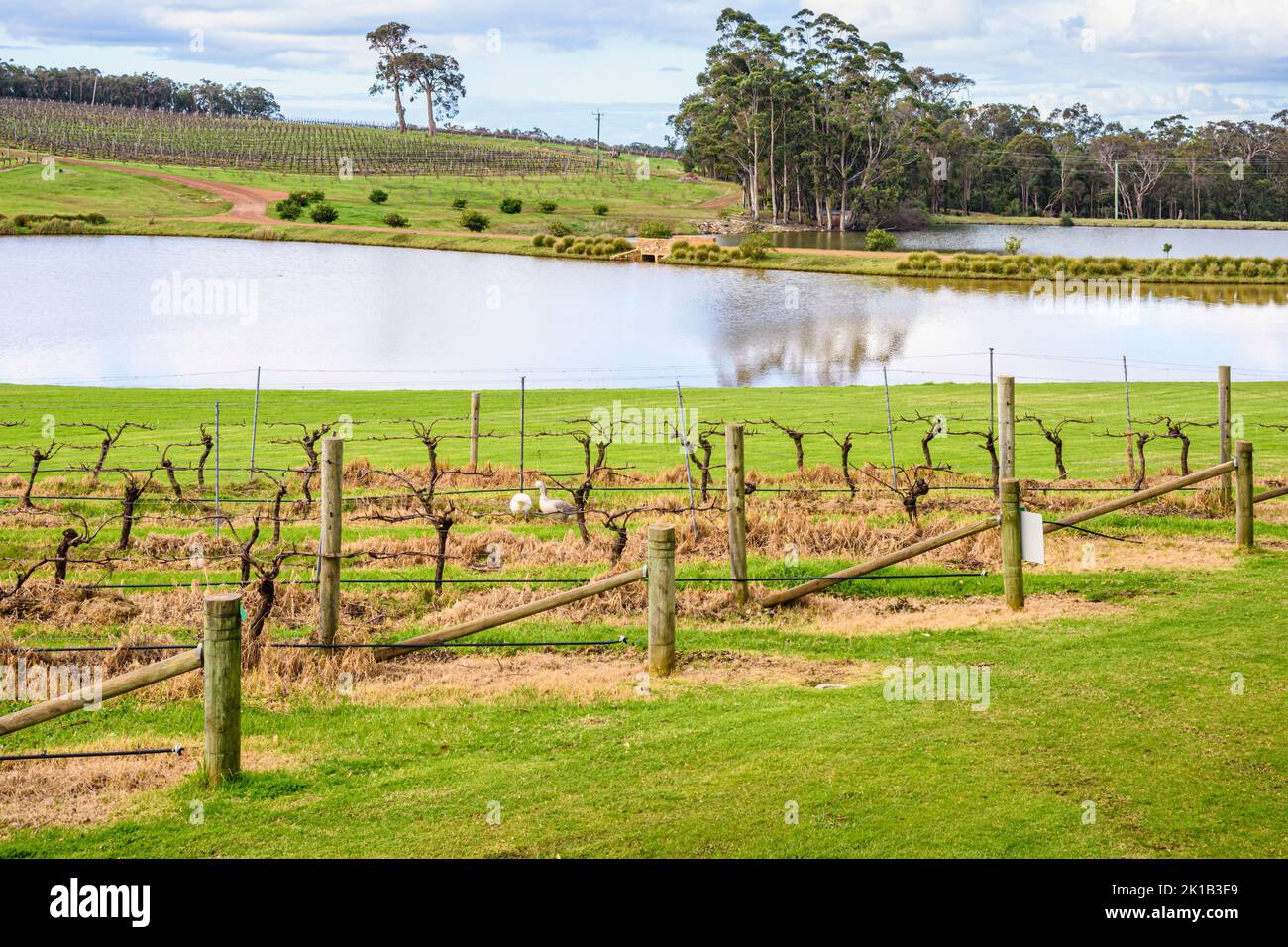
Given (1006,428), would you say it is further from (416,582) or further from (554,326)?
(554,326)

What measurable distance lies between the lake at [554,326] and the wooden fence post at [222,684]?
84.1 feet

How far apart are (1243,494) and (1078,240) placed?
89.8 metres

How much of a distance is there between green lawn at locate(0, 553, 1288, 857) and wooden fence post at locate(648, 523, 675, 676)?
35cm

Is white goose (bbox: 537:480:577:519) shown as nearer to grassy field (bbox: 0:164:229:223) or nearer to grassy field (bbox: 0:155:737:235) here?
grassy field (bbox: 0:155:737:235)

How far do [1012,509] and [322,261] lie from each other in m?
62.7

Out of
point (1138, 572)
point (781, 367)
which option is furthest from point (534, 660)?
point (781, 367)

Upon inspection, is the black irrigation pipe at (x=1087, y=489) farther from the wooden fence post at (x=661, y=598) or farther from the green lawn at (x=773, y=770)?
the wooden fence post at (x=661, y=598)

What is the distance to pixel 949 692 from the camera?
9703 millimetres

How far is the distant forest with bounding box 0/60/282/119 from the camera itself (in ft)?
564

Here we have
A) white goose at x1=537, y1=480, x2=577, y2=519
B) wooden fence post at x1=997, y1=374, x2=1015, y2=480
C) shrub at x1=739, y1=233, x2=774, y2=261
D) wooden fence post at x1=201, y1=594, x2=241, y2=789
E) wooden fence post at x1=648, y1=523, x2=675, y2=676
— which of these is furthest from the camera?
shrub at x1=739, y1=233, x2=774, y2=261

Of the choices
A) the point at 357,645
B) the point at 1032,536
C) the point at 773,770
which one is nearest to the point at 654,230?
the point at 1032,536

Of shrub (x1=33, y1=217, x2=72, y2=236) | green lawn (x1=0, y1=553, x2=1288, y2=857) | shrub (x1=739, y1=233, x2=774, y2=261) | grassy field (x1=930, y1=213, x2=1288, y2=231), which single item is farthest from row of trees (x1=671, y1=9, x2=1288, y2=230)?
green lawn (x1=0, y1=553, x2=1288, y2=857)

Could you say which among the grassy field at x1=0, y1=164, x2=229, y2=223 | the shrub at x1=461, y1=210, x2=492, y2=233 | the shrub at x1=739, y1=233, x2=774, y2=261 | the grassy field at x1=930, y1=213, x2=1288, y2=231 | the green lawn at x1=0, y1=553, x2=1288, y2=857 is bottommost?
the green lawn at x1=0, y1=553, x2=1288, y2=857
